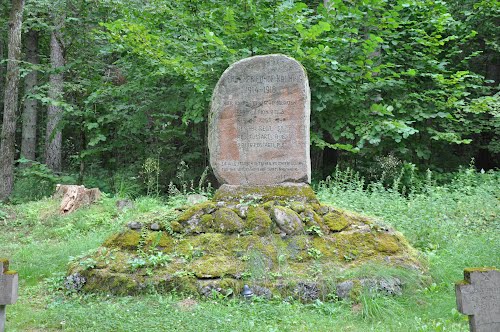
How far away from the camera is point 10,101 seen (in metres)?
11.4

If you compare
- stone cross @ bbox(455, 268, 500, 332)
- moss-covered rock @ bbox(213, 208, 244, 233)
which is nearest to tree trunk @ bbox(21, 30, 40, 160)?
moss-covered rock @ bbox(213, 208, 244, 233)

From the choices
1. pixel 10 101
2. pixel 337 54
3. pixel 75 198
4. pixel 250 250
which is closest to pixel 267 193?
pixel 250 250

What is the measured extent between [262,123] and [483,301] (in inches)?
164

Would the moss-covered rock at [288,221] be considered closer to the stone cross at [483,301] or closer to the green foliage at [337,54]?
the stone cross at [483,301]

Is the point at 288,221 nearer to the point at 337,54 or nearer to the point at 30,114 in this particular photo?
the point at 337,54

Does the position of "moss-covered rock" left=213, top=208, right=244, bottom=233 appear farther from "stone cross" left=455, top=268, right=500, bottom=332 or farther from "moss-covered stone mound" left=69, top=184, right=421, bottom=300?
"stone cross" left=455, top=268, right=500, bottom=332

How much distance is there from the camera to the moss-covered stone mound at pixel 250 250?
500cm

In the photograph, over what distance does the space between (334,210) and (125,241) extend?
2.53 m

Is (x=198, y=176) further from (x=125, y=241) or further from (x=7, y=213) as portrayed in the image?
(x=125, y=241)

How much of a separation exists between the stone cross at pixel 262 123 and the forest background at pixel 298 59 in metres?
2.10

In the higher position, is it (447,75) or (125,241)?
(447,75)

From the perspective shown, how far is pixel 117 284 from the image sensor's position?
509 centimetres

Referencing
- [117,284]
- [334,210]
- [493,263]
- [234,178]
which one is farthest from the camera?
[234,178]

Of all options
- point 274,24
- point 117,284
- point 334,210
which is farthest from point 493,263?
point 274,24
